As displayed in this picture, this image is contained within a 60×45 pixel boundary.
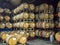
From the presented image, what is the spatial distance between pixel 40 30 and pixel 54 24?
1066mm

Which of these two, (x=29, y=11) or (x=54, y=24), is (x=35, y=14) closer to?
(x=29, y=11)

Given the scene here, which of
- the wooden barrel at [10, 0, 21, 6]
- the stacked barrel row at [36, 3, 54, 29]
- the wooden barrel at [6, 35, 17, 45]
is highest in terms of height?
the wooden barrel at [10, 0, 21, 6]

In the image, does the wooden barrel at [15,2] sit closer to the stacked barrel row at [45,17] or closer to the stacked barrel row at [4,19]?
the stacked barrel row at [4,19]

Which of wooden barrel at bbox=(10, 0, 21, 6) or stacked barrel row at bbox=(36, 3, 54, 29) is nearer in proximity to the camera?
stacked barrel row at bbox=(36, 3, 54, 29)

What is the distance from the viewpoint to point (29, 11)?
388 inches

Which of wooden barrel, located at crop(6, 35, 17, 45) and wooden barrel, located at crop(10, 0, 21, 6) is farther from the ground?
wooden barrel, located at crop(10, 0, 21, 6)

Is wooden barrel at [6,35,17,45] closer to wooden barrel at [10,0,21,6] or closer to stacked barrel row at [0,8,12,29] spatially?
stacked barrel row at [0,8,12,29]

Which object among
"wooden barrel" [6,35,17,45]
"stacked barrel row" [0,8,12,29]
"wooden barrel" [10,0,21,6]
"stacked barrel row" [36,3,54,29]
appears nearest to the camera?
"wooden barrel" [6,35,17,45]

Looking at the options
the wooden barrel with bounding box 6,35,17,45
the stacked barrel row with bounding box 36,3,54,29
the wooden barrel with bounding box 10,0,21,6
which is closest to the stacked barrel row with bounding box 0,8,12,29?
the wooden barrel with bounding box 10,0,21,6

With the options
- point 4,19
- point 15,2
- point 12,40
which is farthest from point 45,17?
point 15,2

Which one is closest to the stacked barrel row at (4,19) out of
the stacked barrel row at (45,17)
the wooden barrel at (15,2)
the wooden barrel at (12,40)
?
the wooden barrel at (15,2)

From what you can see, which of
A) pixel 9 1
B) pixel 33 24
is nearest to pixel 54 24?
pixel 33 24

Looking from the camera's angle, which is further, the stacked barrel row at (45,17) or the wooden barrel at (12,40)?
the stacked barrel row at (45,17)

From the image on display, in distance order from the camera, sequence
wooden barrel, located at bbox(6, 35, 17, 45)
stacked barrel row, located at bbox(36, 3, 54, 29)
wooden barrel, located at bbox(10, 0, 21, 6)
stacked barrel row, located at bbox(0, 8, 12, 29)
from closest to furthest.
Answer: wooden barrel, located at bbox(6, 35, 17, 45), stacked barrel row, located at bbox(36, 3, 54, 29), stacked barrel row, located at bbox(0, 8, 12, 29), wooden barrel, located at bbox(10, 0, 21, 6)
